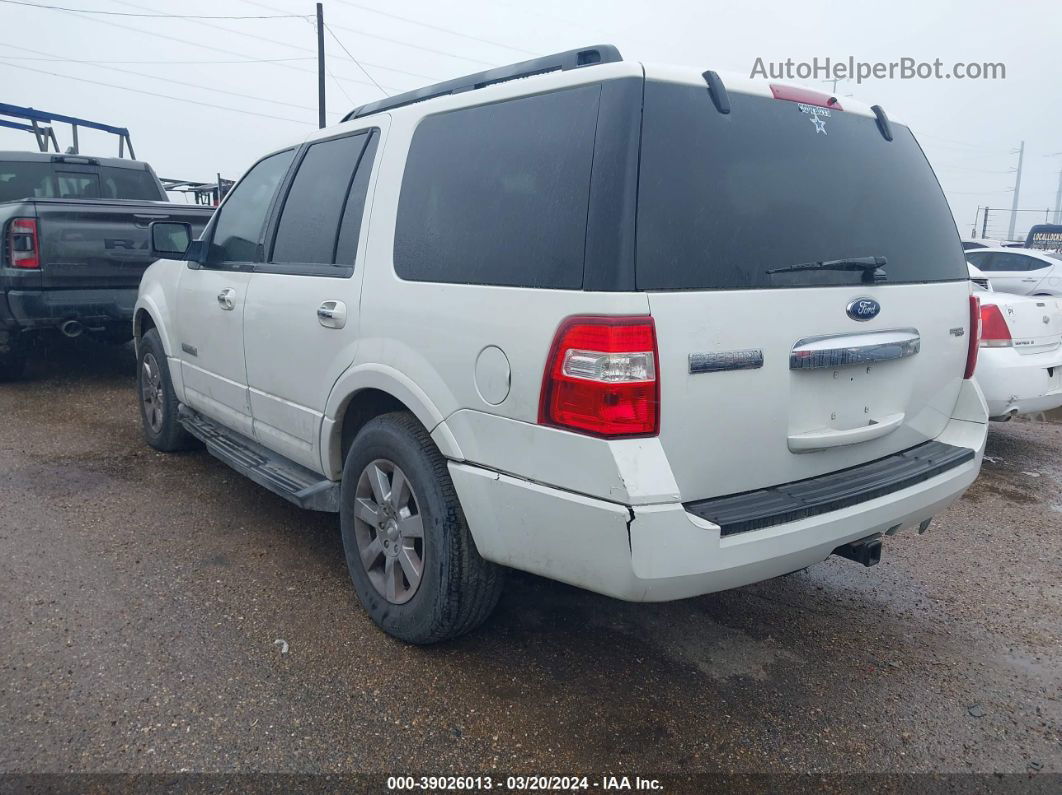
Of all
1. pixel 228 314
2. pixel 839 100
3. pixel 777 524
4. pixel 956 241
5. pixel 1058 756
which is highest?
pixel 839 100

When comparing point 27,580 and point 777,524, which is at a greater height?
point 777,524

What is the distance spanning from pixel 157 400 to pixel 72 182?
15.6 ft

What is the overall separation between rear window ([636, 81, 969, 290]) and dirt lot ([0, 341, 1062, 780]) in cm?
141

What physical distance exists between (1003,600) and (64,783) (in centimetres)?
363

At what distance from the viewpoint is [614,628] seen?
319cm

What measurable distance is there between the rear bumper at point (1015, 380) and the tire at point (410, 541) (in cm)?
414

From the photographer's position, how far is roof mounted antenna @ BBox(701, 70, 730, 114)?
2.41 m

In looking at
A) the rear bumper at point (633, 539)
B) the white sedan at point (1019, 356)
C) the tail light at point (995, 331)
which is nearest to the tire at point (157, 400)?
the rear bumper at point (633, 539)

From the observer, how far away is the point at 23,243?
21.3 ft

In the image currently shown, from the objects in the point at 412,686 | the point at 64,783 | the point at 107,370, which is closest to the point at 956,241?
the point at 412,686

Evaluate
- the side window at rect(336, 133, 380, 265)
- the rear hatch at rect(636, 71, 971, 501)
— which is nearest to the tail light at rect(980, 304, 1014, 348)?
the rear hatch at rect(636, 71, 971, 501)

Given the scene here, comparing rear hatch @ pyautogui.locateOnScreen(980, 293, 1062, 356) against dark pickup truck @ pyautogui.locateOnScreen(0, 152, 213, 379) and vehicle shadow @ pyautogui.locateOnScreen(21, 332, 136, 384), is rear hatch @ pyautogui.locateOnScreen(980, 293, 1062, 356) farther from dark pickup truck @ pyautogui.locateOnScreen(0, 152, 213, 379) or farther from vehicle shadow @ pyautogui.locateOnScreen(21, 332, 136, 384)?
vehicle shadow @ pyautogui.locateOnScreen(21, 332, 136, 384)

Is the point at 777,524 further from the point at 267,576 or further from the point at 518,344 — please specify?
the point at 267,576

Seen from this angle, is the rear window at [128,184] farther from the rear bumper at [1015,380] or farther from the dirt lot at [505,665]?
the rear bumper at [1015,380]
